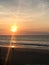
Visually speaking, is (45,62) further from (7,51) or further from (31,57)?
(7,51)

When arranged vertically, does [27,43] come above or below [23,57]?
above

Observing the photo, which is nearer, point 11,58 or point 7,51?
point 11,58

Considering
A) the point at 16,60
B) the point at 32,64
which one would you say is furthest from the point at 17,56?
the point at 32,64

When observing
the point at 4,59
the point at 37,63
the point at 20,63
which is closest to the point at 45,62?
the point at 37,63

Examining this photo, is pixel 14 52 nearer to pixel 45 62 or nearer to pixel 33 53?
pixel 33 53

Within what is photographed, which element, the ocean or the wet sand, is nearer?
the wet sand

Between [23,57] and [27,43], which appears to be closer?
[23,57]

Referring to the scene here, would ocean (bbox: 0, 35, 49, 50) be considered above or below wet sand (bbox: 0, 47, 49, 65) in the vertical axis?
above

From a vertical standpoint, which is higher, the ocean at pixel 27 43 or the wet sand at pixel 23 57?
the ocean at pixel 27 43

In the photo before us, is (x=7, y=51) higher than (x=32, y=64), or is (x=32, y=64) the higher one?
(x=7, y=51)

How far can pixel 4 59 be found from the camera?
8.30m

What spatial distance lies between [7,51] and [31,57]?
1.10 meters

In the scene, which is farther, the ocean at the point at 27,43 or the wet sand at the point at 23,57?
the ocean at the point at 27,43

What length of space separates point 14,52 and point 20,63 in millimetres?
732
